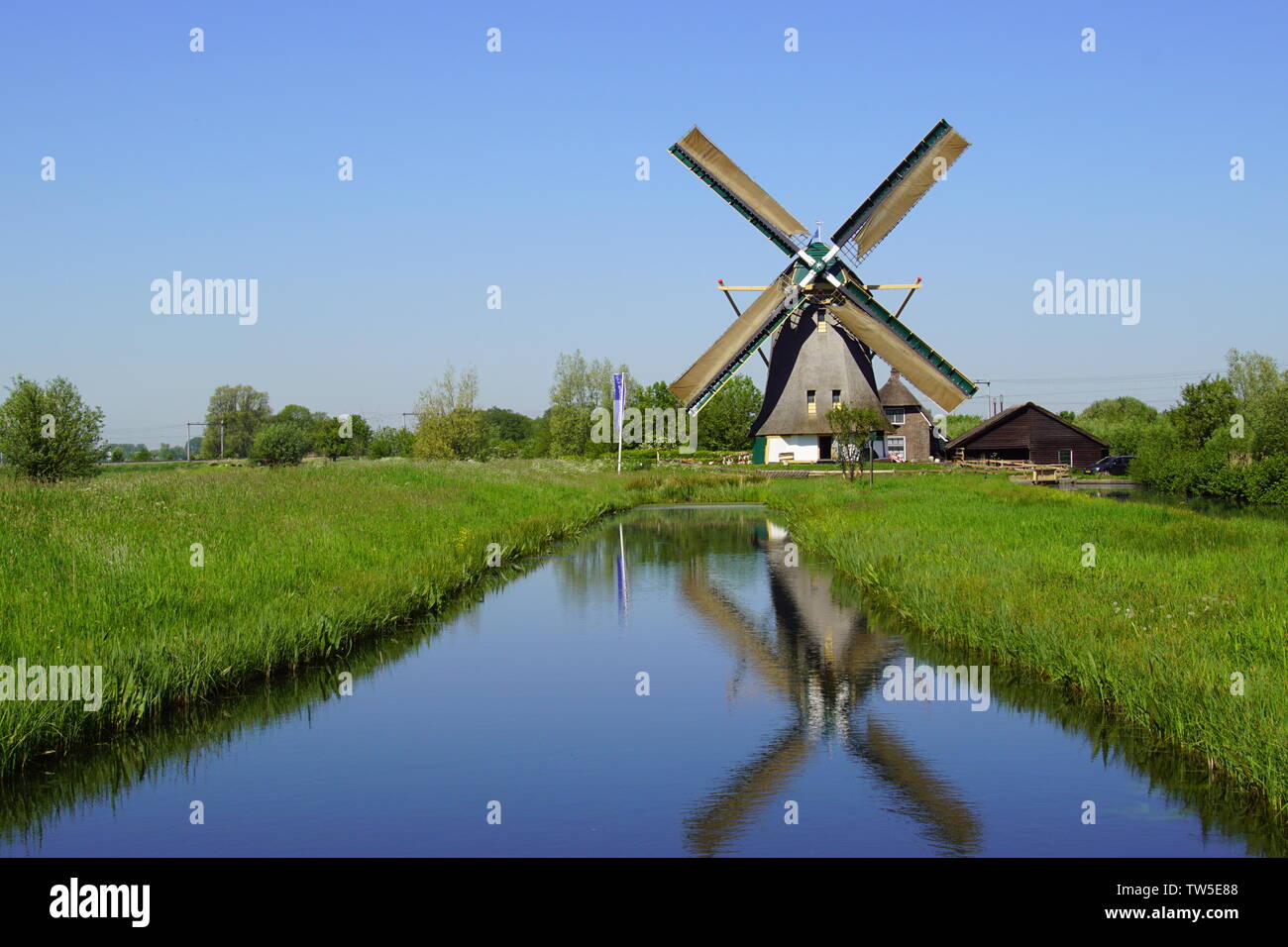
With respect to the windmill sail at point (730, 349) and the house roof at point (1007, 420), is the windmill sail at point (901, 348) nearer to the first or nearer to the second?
the windmill sail at point (730, 349)

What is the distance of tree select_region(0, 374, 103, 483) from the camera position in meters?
31.7

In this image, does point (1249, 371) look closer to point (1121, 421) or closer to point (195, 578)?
point (1121, 421)

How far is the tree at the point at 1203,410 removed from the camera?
58.4m

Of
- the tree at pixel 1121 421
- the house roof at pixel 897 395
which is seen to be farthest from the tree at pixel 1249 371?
the house roof at pixel 897 395

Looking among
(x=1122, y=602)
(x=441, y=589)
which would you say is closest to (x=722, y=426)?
(x=441, y=589)

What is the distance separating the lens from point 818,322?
57.5m

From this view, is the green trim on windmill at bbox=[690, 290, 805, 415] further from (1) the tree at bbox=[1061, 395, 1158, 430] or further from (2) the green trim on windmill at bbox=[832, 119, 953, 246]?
(1) the tree at bbox=[1061, 395, 1158, 430]

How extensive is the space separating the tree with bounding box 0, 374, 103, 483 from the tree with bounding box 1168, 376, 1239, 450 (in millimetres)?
51487

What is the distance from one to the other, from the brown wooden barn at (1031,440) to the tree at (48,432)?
49379 millimetres

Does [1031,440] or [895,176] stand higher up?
[895,176]

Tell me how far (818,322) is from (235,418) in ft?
339
